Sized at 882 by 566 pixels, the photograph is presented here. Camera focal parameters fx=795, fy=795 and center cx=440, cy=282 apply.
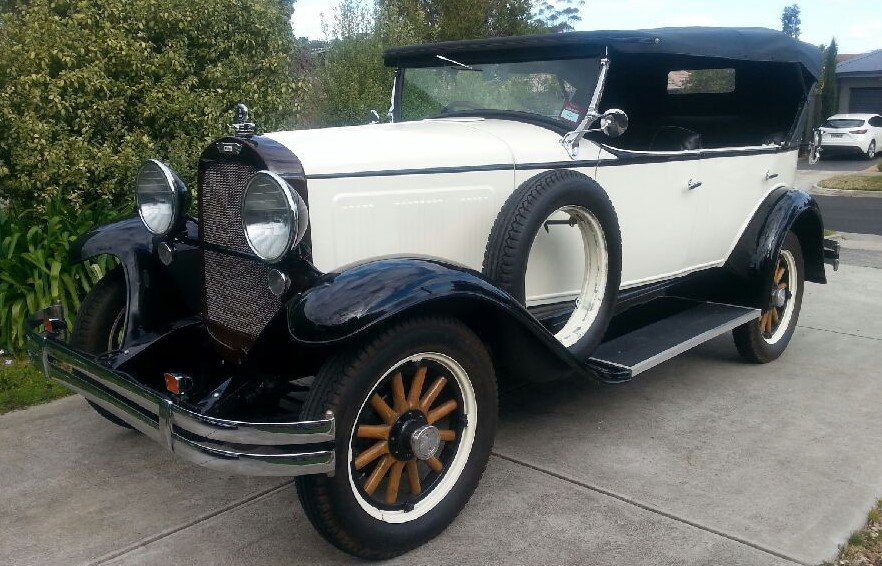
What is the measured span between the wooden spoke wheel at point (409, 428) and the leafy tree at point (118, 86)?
337cm

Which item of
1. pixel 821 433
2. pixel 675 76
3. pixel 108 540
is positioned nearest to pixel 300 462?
pixel 108 540

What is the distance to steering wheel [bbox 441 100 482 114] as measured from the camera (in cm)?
427

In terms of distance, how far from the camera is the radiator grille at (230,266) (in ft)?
9.87

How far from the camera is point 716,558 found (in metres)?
2.75

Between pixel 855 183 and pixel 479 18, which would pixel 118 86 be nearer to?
pixel 479 18

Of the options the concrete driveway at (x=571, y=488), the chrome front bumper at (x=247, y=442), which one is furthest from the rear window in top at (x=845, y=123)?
the chrome front bumper at (x=247, y=442)

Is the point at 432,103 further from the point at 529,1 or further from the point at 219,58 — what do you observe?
the point at 529,1

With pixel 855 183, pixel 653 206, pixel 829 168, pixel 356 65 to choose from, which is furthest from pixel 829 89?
pixel 653 206

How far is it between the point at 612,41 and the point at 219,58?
343cm

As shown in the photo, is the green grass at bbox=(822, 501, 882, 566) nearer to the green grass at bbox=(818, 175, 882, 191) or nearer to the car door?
the car door

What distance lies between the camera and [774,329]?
5109mm

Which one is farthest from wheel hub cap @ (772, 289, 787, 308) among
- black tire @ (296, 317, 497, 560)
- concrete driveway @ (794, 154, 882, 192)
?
concrete driveway @ (794, 154, 882, 192)

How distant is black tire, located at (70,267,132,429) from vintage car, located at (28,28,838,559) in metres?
0.01

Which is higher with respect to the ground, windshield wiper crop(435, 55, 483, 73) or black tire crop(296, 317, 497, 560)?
windshield wiper crop(435, 55, 483, 73)
